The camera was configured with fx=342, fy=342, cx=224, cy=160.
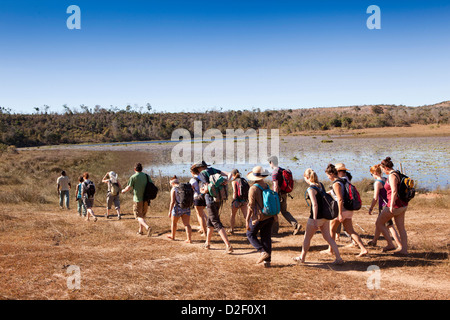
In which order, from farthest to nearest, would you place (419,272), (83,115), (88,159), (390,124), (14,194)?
1. (83,115)
2. (390,124)
3. (88,159)
4. (14,194)
5. (419,272)

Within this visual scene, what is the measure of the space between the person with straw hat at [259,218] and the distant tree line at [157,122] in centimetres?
7625

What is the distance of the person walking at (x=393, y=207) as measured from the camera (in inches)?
249

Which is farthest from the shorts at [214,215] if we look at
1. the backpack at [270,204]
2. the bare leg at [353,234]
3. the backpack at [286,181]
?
the bare leg at [353,234]

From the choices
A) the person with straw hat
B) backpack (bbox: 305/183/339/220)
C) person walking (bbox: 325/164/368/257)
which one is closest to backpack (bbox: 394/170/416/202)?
person walking (bbox: 325/164/368/257)

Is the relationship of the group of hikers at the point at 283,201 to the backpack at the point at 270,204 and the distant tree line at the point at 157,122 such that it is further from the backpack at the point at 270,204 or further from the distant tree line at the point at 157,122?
the distant tree line at the point at 157,122

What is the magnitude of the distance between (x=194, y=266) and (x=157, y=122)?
123982mm

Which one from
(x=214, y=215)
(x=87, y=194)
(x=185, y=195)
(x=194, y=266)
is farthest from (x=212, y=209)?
(x=87, y=194)

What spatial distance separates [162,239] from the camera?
8.59m

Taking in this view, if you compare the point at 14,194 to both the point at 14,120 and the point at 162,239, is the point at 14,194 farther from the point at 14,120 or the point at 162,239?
the point at 14,120

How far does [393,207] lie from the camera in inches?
252

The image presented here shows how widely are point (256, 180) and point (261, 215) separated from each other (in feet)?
2.05

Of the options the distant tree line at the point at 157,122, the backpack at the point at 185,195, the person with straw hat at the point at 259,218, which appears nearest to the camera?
the person with straw hat at the point at 259,218

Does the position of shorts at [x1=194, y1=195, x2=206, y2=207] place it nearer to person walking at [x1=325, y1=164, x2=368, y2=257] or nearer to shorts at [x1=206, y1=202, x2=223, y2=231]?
shorts at [x1=206, y1=202, x2=223, y2=231]
